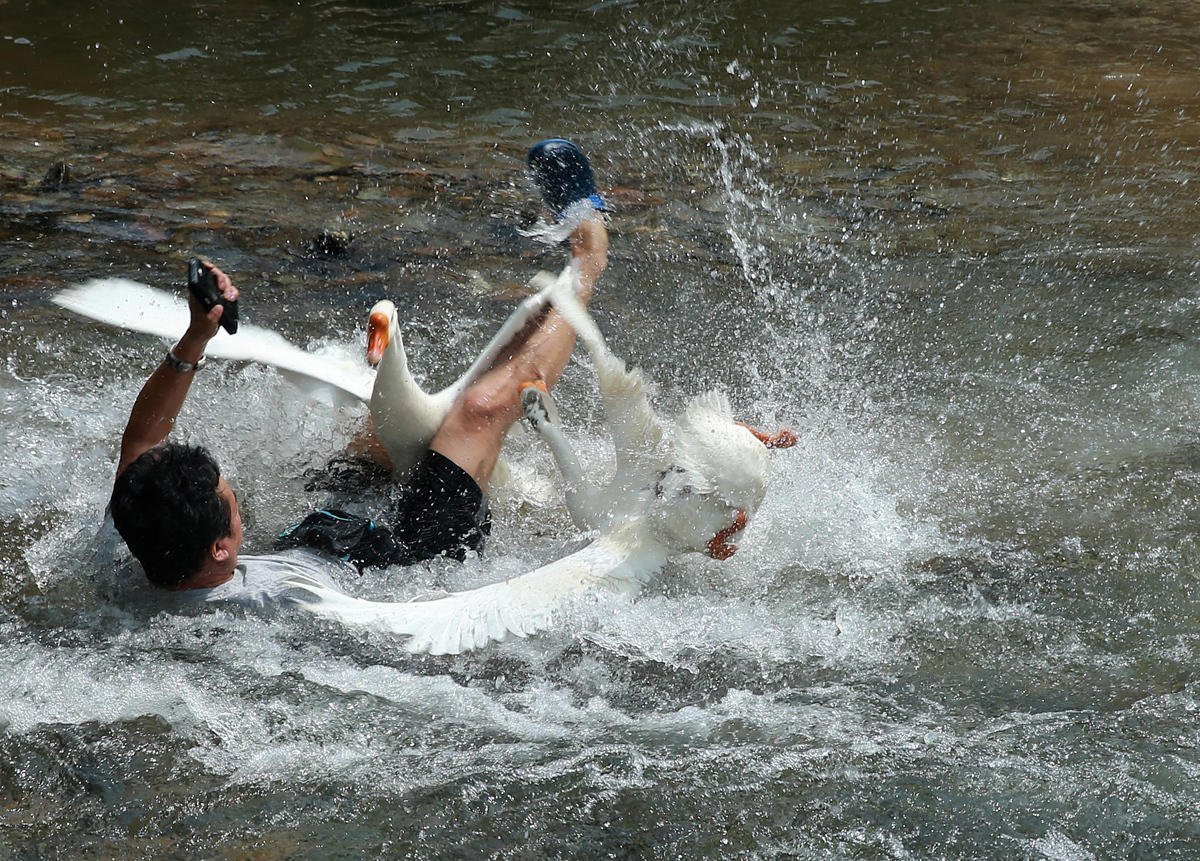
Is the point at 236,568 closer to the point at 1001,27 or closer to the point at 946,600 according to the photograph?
the point at 946,600

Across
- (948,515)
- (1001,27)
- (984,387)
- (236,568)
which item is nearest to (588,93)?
(1001,27)

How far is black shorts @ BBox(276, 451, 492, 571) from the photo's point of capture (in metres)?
4.24

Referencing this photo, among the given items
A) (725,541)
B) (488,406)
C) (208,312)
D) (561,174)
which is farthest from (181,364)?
(561,174)

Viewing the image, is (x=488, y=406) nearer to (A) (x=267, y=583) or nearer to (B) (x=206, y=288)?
(A) (x=267, y=583)

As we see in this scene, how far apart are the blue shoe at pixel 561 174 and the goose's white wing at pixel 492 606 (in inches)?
72.7

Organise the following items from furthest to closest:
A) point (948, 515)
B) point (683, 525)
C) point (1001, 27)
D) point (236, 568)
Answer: point (1001, 27) → point (948, 515) → point (683, 525) → point (236, 568)

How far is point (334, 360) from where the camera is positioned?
4.64m

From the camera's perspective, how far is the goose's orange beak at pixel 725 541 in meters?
4.19

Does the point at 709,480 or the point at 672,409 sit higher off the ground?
the point at 709,480

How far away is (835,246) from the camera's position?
7.26 metres

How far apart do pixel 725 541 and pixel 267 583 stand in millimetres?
1549

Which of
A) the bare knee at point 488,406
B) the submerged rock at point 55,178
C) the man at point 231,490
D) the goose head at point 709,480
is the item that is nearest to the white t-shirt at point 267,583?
the man at point 231,490

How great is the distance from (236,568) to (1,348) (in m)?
2.66

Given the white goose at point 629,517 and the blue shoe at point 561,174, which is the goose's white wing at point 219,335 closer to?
the white goose at point 629,517
